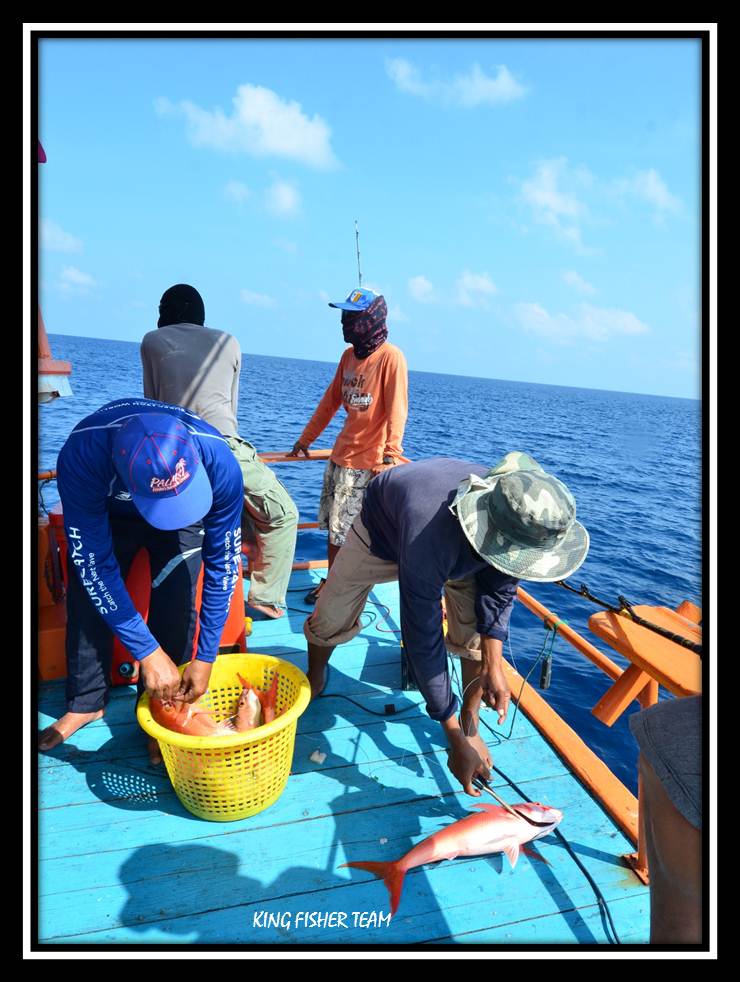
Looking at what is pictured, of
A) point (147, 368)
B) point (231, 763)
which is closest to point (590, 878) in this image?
point (231, 763)

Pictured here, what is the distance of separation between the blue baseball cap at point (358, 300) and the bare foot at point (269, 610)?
232cm

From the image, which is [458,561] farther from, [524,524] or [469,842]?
[469,842]

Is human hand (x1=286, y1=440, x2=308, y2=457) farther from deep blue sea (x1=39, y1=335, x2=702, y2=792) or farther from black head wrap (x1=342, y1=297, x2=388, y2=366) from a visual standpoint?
deep blue sea (x1=39, y1=335, x2=702, y2=792)

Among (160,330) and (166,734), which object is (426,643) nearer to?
(166,734)

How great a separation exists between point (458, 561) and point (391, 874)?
135 cm

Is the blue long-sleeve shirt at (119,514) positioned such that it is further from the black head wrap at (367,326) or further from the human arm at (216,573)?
the black head wrap at (367,326)

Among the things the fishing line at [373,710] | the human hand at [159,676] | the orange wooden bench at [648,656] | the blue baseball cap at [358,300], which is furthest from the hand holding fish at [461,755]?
the blue baseball cap at [358,300]

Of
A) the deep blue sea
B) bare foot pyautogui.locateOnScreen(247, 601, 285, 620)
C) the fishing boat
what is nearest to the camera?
the fishing boat

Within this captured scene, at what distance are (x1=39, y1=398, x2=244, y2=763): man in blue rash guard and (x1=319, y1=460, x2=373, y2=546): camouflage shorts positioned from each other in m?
1.51

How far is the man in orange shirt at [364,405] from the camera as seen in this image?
407 cm

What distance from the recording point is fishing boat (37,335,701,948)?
219 centimetres

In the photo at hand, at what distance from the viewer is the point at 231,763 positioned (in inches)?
95.1

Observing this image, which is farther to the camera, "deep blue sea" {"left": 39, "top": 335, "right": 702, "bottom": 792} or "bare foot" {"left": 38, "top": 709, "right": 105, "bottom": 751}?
"deep blue sea" {"left": 39, "top": 335, "right": 702, "bottom": 792}

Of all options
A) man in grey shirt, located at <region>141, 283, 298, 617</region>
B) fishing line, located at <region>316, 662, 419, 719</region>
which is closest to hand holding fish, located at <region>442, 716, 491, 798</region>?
fishing line, located at <region>316, 662, 419, 719</region>
